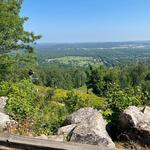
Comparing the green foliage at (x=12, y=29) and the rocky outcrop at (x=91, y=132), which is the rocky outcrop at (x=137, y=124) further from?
the green foliage at (x=12, y=29)

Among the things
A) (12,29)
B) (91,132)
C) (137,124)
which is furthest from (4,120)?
(12,29)

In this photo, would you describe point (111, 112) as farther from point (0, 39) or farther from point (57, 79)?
point (57, 79)

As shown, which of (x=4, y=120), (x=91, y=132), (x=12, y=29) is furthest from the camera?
(x=12, y=29)

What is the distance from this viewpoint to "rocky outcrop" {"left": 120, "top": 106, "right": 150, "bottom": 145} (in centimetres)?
716

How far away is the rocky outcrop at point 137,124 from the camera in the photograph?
716cm

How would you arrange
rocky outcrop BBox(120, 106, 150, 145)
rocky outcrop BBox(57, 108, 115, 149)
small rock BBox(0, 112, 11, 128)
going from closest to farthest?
rocky outcrop BBox(57, 108, 115, 149), rocky outcrop BBox(120, 106, 150, 145), small rock BBox(0, 112, 11, 128)

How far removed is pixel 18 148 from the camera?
5.16m

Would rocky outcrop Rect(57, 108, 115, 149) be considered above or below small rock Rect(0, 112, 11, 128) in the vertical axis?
above

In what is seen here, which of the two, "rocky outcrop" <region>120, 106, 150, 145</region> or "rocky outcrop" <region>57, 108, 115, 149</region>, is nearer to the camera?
"rocky outcrop" <region>57, 108, 115, 149</region>

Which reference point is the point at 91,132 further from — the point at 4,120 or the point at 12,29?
the point at 12,29

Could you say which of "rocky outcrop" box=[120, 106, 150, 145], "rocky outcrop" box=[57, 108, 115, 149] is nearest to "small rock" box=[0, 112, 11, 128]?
"rocky outcrop" box=[57, 108, 115, 149]

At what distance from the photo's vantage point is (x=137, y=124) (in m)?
7.32

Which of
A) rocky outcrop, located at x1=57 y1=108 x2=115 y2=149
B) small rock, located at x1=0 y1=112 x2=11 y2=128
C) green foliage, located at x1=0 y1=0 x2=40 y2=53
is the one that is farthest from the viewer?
green foliage, located at x1=0 y1=0 x2=40 y2=53

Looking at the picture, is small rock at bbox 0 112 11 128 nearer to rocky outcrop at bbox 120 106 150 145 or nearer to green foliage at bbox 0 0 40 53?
rocky outcrop at bbox 120 106 150 145
